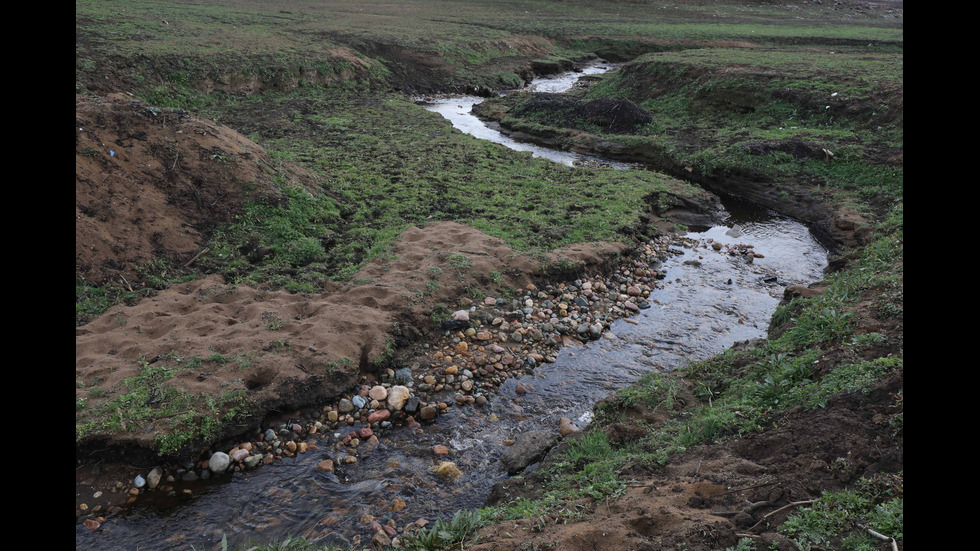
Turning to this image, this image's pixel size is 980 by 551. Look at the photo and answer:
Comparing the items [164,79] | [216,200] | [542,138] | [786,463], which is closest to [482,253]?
[216,200]

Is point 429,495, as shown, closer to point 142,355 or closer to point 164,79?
point 142,355

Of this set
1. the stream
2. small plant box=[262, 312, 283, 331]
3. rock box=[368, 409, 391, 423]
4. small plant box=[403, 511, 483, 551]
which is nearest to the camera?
small plant box=[403, 511, 483, 551]

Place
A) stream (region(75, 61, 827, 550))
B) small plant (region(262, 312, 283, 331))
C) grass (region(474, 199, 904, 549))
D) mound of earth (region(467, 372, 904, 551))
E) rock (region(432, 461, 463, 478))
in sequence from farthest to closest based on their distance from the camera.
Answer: small plant (region(262, 312, 283, 331)) < rock (region(432, 461, 463, 478)) < stream (region(75, 61, 827, 550)) < mound of earth (region(467, 372, 904, 551)) < grass (region(474, 199, 904, 549))

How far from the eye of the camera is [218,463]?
5.70 m

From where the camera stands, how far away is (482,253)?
31.4 ft

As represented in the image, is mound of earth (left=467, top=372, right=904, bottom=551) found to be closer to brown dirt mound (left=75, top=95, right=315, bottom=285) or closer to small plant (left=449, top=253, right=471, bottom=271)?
small plant (left=449, top=253, right=471, bottom=271)

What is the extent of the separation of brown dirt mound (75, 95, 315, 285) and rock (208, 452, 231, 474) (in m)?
3.84

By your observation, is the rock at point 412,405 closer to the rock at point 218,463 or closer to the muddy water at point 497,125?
the rock at point 218,463

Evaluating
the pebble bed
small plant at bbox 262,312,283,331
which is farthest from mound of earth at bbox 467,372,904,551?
small plant at bbox 262,312,283,331

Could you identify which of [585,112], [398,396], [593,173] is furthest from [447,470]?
[585,112]

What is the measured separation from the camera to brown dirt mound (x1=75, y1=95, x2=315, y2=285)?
8469 mm

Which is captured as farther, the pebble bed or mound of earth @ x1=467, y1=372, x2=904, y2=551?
the pebble bed

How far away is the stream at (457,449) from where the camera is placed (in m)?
5.08
